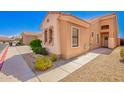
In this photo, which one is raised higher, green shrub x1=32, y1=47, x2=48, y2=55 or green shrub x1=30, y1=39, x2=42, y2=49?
green shrub x1=30, y1=39, x2=42, y2=49

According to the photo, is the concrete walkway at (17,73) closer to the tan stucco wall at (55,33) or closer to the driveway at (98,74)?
the driveway at (98,74)

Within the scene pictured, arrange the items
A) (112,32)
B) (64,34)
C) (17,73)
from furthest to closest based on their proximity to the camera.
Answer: (112,32) < (64,34) < (17,73)

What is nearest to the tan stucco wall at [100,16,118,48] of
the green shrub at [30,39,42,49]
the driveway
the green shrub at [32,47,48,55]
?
the driveway

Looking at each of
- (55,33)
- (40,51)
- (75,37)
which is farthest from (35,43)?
(75,37)

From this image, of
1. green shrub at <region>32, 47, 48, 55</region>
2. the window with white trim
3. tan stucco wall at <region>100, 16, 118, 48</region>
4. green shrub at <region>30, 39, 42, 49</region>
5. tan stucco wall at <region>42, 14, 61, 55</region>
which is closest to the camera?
tan stucco wall at <region>42, 14, 61, 55</region>

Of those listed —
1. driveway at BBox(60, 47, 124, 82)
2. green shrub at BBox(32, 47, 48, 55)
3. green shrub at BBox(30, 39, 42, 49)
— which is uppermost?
green shrub at BBox(30, 39, 42, 49)

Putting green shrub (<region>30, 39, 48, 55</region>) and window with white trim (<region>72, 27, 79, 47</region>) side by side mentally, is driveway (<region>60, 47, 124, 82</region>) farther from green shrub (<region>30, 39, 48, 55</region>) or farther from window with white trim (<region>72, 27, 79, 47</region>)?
green shrub (<region>30, 39, 48, 55</region>)

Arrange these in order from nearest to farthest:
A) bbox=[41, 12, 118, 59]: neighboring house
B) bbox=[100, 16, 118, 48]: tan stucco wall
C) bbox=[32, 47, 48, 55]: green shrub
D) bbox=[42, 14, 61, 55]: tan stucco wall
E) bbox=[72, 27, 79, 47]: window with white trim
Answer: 1. bbox=[41, 12, 118, 59]: neighboring house
2. bbox=[42, 14, 61, 55]: tan stucco wall
3. bbox=[72, 27, 79, 47]: window with white trim
4. bbox=[32, 47, 48, 55]: green shrub
5. bbox=[100, 16, 118, 48]: tan stucco wall

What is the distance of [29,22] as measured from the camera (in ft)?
17.7

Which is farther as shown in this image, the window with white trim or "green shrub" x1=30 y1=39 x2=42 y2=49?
"green shrub" x1=30 y1=39 x2=42 y2=49

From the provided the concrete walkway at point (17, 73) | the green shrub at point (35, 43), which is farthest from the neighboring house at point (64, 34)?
the concrete walkway at point (17, 73)

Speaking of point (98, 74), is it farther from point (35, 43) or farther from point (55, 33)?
point (35, 43)
